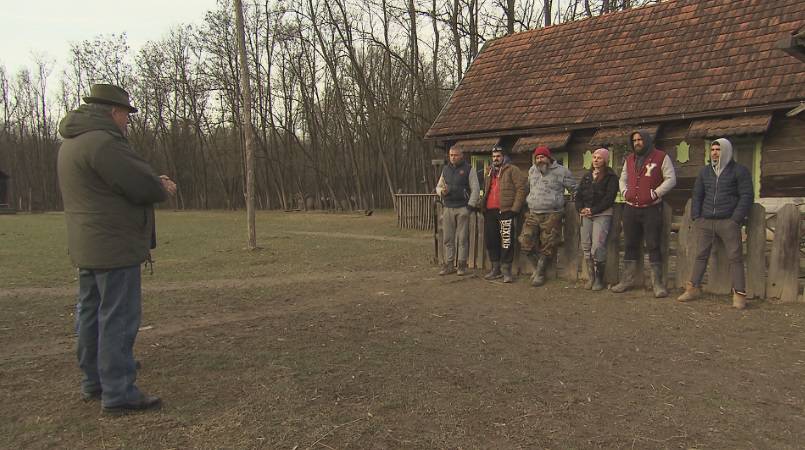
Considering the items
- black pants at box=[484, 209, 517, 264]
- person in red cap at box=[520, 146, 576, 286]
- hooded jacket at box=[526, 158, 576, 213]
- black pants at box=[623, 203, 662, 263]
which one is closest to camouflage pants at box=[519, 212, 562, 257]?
person in red cap at box=[520, 146, 576, 286]

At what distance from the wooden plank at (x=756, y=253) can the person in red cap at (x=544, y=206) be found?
2.08m

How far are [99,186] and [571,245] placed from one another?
6.04 metres

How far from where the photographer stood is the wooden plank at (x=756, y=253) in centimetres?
601

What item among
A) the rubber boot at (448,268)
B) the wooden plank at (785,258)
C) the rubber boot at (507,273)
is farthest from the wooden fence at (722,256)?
the rubber boot at (448,268)

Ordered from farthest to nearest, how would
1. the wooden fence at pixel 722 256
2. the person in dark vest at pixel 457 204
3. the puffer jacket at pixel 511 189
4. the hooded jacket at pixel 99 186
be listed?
the person in dark vest at pixel 457 204
the puffer jacket at pixel 511 189
the wooden fence at pixel 722 256
the hooded jacket at pixel 99 186

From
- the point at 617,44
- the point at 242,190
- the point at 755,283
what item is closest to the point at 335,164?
the point at 242,190

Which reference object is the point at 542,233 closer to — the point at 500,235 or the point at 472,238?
the point at 500,235

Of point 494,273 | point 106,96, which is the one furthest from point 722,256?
point 106,96

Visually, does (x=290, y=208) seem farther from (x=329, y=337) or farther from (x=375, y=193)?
(x=329, y=337)

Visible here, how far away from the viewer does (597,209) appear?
684cm

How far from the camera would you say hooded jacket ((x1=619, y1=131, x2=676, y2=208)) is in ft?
21.2

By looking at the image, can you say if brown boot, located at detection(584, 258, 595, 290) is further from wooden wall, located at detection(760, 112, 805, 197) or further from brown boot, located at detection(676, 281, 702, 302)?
wooden wall, located at detection(760, 112, 805, 197)

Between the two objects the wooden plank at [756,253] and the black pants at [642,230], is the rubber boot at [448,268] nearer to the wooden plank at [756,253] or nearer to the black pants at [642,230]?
the black pants at [642,230]

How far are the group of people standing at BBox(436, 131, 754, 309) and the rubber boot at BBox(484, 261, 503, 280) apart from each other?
15mm
